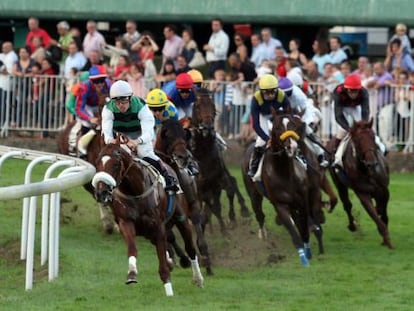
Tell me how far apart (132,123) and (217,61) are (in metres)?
10.7

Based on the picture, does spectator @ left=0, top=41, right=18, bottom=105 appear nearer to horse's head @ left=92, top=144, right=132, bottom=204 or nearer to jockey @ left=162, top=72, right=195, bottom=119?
jockey @ left=162, top=72, right=195, bottom=119

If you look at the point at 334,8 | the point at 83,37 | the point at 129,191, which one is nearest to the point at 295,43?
the point at 334,8

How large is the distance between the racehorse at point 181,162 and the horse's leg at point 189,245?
514 millimetres

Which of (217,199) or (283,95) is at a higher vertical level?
(283,95)

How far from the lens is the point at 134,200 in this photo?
12484 millimetres

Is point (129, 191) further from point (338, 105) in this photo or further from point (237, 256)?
point (338, 105)

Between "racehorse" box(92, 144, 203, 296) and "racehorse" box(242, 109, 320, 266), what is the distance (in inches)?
98.7

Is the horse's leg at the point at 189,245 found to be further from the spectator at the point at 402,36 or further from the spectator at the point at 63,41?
the spectator at the point at 63,41

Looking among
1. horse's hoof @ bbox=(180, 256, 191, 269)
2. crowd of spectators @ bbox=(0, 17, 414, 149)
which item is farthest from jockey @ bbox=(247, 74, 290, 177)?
crowd of spectators @ bbox=(0, 17, 414, 149)

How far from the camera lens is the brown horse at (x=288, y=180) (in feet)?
49.6

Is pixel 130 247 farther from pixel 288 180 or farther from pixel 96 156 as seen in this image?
pixel 96 156


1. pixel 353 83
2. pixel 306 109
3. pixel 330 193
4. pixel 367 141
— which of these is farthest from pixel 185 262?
pixel 330 193

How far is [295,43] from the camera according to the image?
23219 millimetres

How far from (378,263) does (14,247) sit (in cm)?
392
